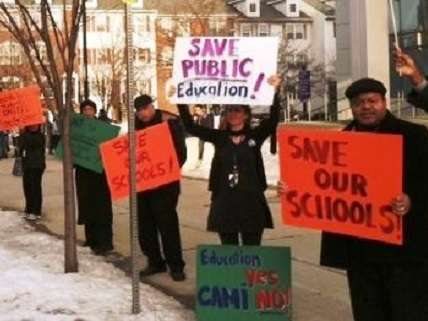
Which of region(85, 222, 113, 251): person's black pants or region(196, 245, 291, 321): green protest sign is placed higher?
region(196, 245, 291, 321): green protest sign

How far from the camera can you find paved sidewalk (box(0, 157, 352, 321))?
22.1 ft

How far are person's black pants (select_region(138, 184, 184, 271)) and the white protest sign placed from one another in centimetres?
122

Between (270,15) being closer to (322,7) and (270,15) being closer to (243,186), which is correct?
(322,7)

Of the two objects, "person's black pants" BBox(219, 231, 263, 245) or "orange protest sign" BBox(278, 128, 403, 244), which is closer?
"orange protest sign" BBox(278, 128, 403, 244)

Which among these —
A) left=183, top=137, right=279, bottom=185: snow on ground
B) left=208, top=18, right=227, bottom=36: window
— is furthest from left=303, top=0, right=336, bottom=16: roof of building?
left=183, top=137, right=279, bottom=185: snow on ground

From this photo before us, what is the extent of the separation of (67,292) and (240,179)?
1805mm

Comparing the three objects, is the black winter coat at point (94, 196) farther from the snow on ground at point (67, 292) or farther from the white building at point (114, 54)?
the white building at point (114, 54)

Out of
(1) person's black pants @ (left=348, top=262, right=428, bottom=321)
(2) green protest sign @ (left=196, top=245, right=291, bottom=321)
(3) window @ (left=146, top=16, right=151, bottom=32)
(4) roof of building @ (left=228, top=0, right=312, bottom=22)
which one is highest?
(4) roof of building @ (left=228, top=0, right=312, bottom=22)

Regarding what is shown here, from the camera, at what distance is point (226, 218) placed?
6379 millimetres

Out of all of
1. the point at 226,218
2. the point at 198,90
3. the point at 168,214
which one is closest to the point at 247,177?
the point at 226,218

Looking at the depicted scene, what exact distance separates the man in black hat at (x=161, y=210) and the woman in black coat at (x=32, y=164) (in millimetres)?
4992

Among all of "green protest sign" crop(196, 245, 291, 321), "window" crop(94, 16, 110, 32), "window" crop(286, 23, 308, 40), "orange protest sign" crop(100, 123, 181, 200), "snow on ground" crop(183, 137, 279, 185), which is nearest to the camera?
"green protest sign" crop(196, 245, 291, 321)

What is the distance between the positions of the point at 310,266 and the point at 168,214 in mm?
1506

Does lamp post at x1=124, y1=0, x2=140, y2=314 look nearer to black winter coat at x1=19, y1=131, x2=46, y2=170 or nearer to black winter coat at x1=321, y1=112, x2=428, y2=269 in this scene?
black winter coat at x1=321, y1=112, x2=428, y2=269
